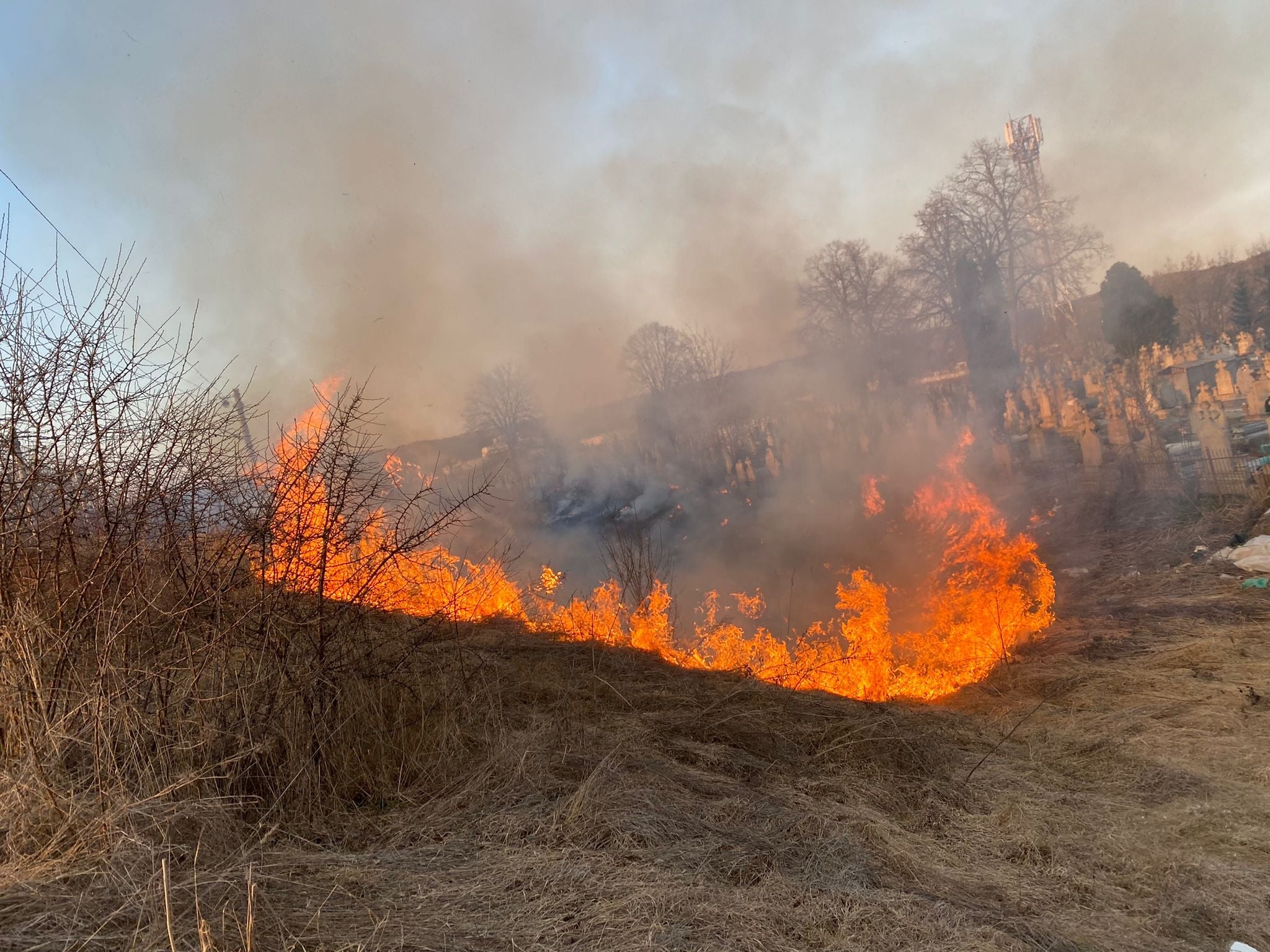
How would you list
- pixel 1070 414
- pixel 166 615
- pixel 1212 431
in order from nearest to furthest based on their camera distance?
pixel 166 615
pixel 1212 431
pixel 1070 414

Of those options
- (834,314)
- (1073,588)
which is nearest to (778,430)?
(834,314)

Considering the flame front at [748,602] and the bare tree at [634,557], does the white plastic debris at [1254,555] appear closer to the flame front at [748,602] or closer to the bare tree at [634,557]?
the flame front at [748,602]

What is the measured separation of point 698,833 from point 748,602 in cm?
1276

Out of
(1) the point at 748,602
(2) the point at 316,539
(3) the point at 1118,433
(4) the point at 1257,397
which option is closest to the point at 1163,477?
(3) the point at 1118,433

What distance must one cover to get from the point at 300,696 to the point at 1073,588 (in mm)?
11594

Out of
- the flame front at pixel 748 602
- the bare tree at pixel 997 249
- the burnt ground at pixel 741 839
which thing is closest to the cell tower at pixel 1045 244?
the bare tree at pixel 997 249

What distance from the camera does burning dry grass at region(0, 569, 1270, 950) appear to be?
2705 mm

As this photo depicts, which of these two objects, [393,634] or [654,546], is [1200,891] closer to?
[393,634]

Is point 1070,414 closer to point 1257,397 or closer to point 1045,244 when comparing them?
point 1257,397

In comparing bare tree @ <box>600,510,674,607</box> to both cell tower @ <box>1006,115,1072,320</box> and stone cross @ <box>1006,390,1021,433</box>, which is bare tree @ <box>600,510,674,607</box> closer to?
stone cross @ <box>1006,390,1021,433</box>

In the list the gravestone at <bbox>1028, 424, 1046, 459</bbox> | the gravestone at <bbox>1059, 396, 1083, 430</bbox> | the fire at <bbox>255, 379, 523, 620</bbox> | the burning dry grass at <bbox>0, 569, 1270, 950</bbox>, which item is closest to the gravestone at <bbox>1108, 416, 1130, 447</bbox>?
the gravestone at <bbox>1059, 396, 1083, 430</bbox>

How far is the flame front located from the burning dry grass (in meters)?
0.95

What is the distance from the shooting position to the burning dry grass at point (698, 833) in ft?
8.87

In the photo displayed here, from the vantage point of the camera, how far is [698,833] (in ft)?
12.0
